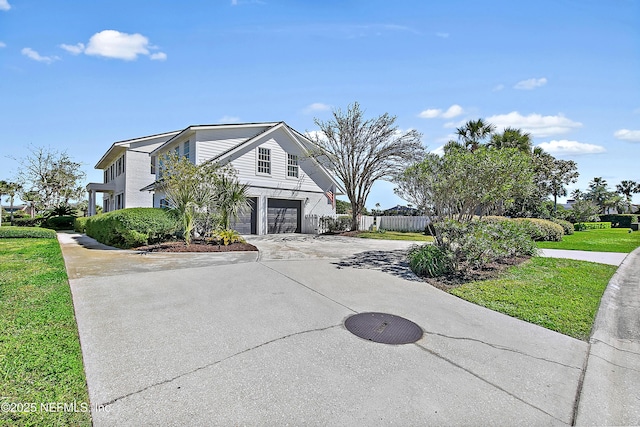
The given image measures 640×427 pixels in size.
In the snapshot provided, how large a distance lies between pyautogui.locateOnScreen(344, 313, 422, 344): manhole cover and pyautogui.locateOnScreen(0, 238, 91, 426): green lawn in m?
2.84

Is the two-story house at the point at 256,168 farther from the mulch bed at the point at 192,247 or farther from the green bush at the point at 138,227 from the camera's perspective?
the mulch bed at the point at 192,247

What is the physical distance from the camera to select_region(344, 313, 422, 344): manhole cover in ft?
12.5

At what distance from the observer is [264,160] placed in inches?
708

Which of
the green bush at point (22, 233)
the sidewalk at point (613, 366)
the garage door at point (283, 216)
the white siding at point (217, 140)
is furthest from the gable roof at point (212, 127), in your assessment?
the sidewalk at point (613, 366)

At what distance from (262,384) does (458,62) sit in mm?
9923

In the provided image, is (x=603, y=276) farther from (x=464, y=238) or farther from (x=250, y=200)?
(x=250, y=200)

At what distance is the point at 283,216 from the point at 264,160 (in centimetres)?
363

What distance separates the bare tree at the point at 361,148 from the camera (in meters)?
18.6

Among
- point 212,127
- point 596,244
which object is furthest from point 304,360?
point 596,244

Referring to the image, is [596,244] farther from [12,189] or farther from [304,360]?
[12,189]

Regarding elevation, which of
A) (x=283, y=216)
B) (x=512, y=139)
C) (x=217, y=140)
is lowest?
(x=283, y=216)

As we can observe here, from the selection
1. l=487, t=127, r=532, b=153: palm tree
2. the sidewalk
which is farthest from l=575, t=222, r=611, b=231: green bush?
the sidewalk

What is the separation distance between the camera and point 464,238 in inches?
276

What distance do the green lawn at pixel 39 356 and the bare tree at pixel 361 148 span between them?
15566 millimetres
